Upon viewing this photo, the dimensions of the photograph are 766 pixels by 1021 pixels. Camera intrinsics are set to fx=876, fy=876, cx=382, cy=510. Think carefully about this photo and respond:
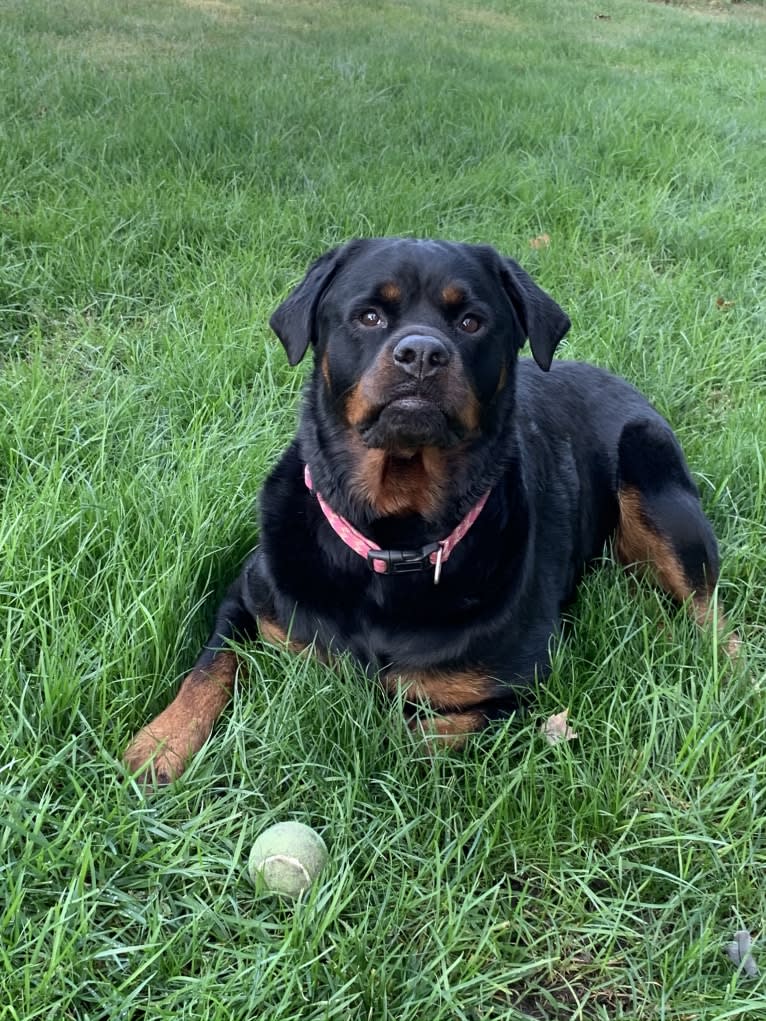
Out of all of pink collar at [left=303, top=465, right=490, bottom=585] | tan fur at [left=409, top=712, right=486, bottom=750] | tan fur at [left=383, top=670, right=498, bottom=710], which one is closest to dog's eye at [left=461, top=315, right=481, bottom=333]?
pink collar at [left=303, top=465, right=490, bottom=585]

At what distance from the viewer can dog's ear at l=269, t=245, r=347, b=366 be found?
2104 mm

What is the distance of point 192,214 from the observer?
13.0ft

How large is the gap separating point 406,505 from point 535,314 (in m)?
0.59

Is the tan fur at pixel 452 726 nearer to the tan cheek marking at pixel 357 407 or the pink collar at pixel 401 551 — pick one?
the pink collar at pixel 401 551

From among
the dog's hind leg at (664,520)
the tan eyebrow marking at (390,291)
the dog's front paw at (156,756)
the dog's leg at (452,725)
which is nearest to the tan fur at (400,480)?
the tan eyebrow marking at (390,291)

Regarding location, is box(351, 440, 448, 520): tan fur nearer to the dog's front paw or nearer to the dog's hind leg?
the dog's front paw

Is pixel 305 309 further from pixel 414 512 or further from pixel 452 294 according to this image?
pixel 414 512

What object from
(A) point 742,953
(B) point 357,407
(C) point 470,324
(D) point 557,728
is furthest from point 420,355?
(A) point 742,953

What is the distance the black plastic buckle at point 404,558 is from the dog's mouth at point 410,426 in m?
0.23

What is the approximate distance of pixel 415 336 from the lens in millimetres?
1834

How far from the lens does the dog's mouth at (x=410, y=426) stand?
6.06 feet

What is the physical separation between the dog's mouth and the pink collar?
0.70ft

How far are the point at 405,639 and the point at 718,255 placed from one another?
3.23 metres

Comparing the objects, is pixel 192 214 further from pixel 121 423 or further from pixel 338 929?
pixel 338 929
